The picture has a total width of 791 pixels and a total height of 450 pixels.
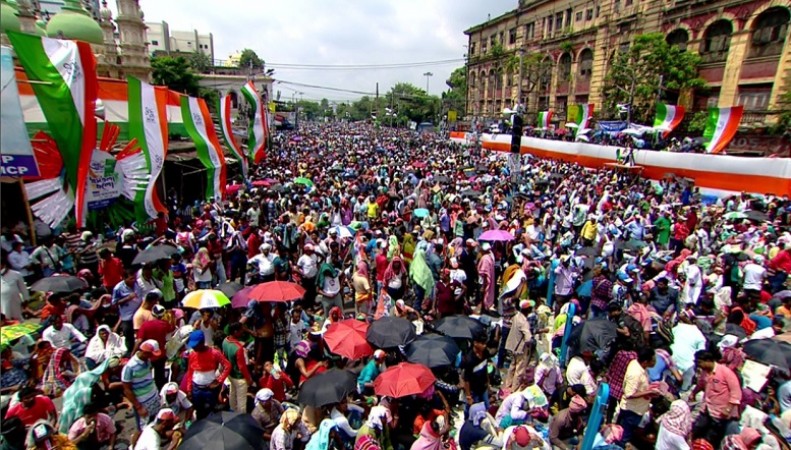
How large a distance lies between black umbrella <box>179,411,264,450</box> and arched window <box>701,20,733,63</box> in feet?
110

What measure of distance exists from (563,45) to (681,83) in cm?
1599

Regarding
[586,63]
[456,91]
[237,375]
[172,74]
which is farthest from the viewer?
[456,91]

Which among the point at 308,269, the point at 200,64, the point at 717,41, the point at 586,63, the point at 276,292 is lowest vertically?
the point at 308,269

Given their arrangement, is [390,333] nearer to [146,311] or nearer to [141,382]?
[141,382]

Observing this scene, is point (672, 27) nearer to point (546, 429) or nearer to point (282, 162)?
point (282, 162)

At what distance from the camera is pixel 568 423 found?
4.46m

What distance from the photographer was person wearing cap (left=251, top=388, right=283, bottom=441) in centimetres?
430

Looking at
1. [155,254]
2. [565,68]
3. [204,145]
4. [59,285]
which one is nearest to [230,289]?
[155,254]

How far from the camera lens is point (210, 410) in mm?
4758

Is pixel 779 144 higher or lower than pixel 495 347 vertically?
higher

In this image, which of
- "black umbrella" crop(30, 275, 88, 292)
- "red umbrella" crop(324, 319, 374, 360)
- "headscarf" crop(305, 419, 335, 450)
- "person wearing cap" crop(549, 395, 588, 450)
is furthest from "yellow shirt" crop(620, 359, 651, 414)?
"black umbrella" crop(30, 275, 88, 292)

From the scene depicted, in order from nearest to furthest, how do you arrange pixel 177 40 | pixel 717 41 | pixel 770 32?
pixel 770 32 < pixel 717 41 < pixel 177 40

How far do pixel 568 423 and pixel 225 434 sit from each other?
3192mm

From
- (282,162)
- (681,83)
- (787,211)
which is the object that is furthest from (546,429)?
(681,83)
